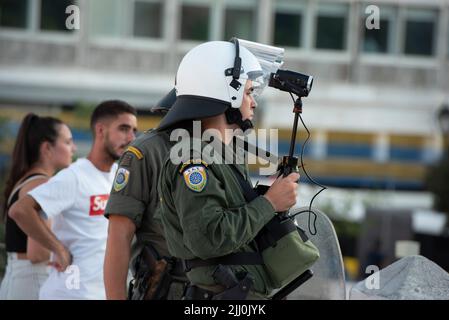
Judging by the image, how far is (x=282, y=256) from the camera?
3000 millimetres

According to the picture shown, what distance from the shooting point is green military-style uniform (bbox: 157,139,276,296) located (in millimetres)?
2873

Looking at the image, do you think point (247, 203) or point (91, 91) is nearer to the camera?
point (247, 203)

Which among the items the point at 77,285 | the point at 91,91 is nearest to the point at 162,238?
the point at 77,285

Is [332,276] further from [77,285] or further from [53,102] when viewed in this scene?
[53,102]

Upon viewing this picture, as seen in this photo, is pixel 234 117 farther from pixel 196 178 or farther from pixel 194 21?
pixel 194 21

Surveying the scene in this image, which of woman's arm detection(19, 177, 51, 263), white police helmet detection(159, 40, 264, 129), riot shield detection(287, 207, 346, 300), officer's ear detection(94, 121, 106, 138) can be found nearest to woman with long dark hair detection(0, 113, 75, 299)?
woman's arm detection(19, 177, 51, 263)

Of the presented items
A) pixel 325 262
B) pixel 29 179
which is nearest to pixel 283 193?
pixel 325 262

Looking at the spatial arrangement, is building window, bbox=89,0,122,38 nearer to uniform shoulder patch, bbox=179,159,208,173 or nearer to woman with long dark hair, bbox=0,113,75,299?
woman with long dark hair, bbox=0,113,75,299

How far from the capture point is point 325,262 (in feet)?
12.1

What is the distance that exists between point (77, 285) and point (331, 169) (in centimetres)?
2240

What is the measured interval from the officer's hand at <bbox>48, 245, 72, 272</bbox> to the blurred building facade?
20.6 m

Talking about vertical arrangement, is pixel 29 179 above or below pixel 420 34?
below

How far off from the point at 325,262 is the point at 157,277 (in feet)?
2.33

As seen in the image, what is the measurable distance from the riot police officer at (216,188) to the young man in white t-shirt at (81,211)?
147 cm
